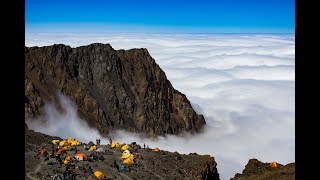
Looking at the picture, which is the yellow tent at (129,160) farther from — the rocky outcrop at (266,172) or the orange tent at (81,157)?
the rocky outcrop at (266,172)

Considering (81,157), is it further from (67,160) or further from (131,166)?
(131,166)

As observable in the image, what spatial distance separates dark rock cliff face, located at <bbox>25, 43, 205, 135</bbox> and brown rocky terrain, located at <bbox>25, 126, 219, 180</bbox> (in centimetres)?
6369

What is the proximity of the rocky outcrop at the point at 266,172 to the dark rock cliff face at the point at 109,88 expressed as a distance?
6726 centimetres

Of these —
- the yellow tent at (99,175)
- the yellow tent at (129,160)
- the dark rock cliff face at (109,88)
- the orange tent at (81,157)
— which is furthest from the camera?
the dark rock cliff face at (109,88)

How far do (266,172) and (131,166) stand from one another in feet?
34.8

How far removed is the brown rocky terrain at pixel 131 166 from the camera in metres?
29.1

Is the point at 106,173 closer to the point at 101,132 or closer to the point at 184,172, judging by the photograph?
the point at 184,172

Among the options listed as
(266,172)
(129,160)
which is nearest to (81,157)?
(129,160)

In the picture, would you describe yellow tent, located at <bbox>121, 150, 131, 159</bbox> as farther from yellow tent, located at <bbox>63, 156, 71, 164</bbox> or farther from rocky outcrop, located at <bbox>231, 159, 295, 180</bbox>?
rocky outcrop, located at <bbox>231, 159, 295, 180</bbox>

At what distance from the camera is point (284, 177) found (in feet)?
94.5

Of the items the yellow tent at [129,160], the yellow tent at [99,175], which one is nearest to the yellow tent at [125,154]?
the yellow tent at [129,160]
